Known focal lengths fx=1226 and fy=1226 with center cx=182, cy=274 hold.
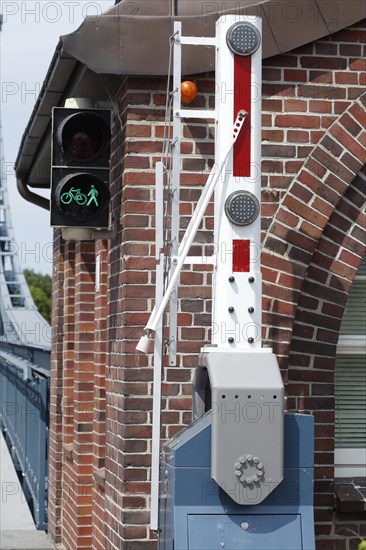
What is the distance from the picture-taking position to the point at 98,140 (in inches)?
227

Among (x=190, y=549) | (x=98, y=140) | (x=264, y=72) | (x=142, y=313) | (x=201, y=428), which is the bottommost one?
(x=190, y=549)

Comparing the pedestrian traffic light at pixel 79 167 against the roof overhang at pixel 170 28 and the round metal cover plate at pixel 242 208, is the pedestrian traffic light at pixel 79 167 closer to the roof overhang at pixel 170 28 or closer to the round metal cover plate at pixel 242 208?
the roof overhang at pixel 170 28

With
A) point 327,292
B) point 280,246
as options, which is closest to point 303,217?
point 280,246

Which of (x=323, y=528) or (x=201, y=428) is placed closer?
(x=201, y=428)

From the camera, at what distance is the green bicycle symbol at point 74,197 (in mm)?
5832

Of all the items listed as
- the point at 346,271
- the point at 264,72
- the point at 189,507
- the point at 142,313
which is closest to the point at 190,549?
the point at 189,507

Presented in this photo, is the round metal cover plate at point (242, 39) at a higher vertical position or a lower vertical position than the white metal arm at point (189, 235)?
higher

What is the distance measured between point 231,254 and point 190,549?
1126 millimetres

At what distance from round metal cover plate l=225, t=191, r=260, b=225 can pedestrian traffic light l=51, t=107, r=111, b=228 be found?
1.22 metres

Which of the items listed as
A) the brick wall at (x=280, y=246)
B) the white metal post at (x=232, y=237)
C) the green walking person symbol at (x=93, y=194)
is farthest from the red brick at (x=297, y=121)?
the white metal post at (x=232, y=237)

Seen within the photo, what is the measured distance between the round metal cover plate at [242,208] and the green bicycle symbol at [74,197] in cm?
133

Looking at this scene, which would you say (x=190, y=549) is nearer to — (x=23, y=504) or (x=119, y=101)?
(x=119, y=101)

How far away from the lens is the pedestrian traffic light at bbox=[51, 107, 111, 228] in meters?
5.73

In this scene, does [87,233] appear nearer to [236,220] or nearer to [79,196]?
[79,196]
